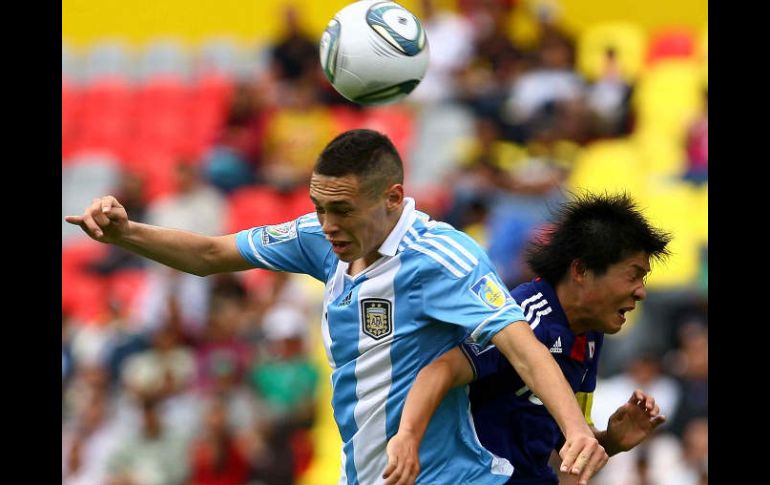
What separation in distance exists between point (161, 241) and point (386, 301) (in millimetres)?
952

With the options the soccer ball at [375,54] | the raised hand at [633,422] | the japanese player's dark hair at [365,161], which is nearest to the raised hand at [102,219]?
the japanese player's dark hair at [365,161]

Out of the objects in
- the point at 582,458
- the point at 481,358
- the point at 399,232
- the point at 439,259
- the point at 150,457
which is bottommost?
the point at 150,457

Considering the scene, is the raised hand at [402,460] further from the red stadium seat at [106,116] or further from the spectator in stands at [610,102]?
the red stadium seat at [106,116]

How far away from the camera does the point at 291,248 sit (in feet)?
17.0

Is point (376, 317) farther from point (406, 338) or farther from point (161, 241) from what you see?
point (161, 241)

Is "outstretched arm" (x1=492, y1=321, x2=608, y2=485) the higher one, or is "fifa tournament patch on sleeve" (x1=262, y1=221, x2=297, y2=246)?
"fifa tournament patch on sleeve" (x1=262, y1=221, x2=297, y2=246)

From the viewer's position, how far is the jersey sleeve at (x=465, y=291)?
452cm

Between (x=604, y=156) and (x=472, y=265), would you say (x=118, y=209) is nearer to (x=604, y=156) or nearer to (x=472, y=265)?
(x=472, y=265)

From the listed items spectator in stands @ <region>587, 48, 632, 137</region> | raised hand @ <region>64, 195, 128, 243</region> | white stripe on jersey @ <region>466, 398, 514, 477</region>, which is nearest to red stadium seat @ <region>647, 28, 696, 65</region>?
spectator in stands @ <region>587, 48, 632, 137</region>

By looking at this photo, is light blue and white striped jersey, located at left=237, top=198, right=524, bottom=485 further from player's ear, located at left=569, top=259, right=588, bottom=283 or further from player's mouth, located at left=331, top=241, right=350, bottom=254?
player's ear, located at left=569, top=259, right=588, bottom=283

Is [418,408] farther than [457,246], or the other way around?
[457,246]

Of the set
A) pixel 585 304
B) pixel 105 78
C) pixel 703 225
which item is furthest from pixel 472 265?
pixel 105 78

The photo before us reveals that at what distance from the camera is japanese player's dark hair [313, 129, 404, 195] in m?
4.71

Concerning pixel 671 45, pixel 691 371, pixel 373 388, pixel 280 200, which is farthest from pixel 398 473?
pixel 671 45
